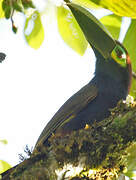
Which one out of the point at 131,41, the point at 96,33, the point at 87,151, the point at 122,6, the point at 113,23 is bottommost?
the point at 87,151

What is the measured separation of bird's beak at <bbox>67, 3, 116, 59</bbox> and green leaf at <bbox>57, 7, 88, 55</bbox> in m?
0.66

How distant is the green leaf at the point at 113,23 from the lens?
2227 mm

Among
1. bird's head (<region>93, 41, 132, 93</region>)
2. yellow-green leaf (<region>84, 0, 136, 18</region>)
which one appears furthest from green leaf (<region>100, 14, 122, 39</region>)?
yellow-green leaf (<region>84, 0, 136, 18</region>)

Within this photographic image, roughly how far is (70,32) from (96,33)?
785 mm

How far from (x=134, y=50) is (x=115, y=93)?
2.94ft

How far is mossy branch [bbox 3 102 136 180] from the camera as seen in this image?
6.50 ft

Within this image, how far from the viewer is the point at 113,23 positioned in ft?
7.36

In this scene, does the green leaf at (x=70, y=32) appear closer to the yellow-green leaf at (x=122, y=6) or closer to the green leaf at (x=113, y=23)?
the green leaf at (x=113, y=23)

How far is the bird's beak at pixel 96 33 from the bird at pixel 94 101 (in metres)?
1.35

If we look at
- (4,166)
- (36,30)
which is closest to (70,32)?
(36,30)

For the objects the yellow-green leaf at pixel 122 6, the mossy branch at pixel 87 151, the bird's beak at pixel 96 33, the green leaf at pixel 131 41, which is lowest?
the mossy branch at pixel 87 151

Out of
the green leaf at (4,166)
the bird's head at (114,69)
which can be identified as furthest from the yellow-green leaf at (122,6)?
the green leaf at (4,166)

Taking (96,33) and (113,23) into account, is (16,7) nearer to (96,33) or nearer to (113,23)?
(96,33)

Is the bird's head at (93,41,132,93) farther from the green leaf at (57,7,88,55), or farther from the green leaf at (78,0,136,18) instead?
Result: the green leaf at (78,0,136,18)
